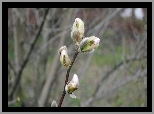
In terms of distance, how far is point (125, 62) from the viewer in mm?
2309

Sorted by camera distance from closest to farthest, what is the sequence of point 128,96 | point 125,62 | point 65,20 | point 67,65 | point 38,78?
point 67,65 → point 125,62 → point 65,20 → point 38,78 → point 128,96

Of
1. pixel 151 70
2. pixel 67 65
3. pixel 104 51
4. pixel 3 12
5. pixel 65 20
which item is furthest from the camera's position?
pixel 104 51

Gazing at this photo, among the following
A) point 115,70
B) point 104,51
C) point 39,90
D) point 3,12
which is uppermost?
point 3,12

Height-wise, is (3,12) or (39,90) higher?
(3,12)

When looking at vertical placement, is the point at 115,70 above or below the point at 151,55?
below

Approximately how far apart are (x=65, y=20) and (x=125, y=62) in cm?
58

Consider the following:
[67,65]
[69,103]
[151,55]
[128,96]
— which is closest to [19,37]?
[69,103]

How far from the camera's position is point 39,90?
260cm

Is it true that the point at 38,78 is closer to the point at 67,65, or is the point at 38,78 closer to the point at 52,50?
the point at 52,50

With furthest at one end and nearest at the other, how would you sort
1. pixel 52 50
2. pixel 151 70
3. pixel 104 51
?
pixel 104 51 < pixel 52 50 < pixel 151 70

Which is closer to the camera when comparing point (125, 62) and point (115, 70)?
point (125, 62)

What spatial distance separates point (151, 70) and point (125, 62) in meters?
0.60

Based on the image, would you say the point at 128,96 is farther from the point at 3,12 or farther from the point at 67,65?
the point at 67,65

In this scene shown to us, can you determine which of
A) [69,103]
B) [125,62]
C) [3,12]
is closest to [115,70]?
[125,62]
